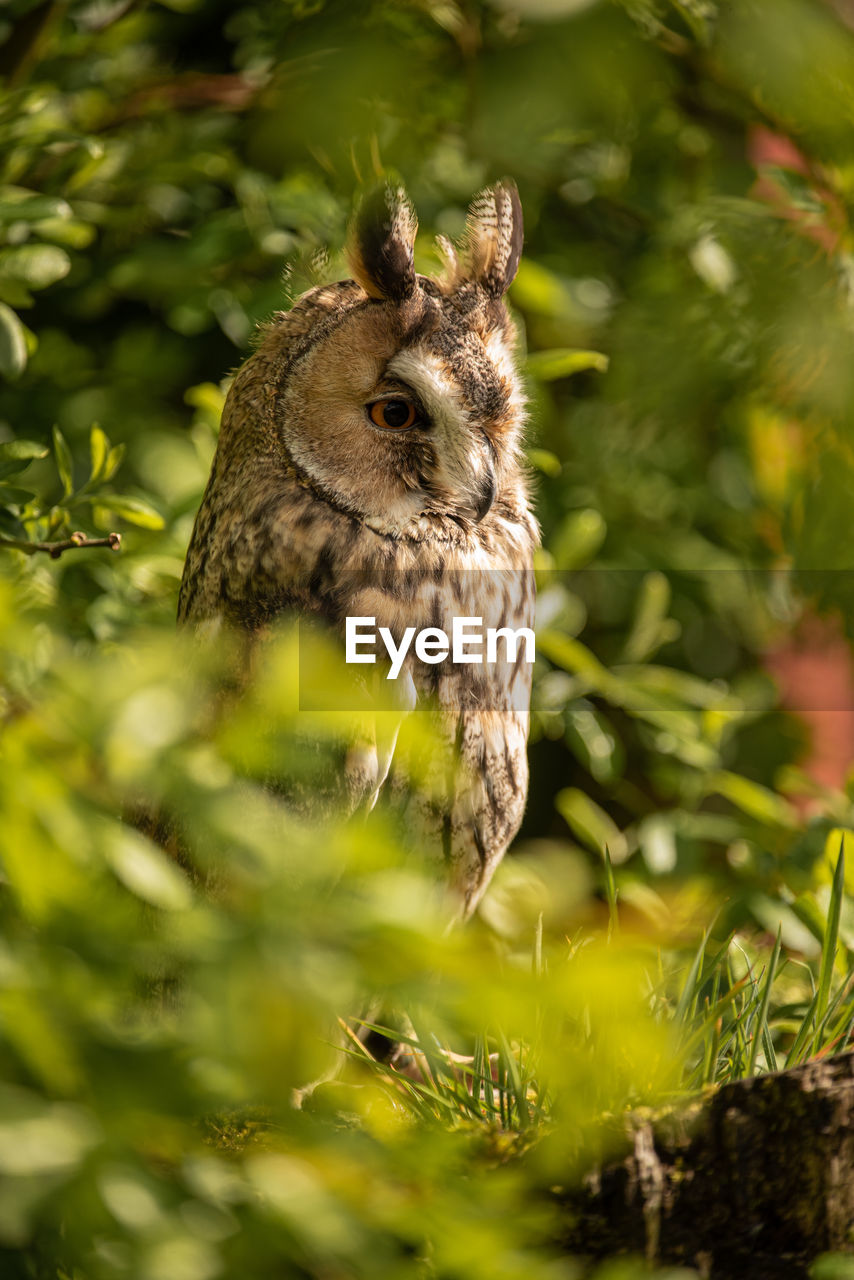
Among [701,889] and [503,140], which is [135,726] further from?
[701,889]

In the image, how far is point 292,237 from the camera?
164cm

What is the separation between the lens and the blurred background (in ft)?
1.47

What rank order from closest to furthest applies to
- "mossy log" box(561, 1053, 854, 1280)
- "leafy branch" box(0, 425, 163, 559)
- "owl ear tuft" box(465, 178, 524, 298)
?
"mossy log" box(561, 1053, 854, 1280)
"leafy branch" box(0, 425, 163, 559)
"owl ear tuft" box(465, 178, 524, 298)

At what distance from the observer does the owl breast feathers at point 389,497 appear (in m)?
1.31

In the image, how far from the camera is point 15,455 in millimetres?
1203

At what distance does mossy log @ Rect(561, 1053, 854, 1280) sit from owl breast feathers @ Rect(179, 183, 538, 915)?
53 centimetres

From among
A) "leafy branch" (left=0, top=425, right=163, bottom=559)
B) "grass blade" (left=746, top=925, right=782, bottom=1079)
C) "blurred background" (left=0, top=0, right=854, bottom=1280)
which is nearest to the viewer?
"blurred background" (left=0, top=0, right=854, bottom=1280)

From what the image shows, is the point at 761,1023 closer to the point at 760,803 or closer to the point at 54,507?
the point at 760,803

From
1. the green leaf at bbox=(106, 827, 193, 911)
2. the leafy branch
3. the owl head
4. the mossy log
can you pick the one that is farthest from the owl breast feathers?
the green leaf at bbox=(106, 827, 193, 911)

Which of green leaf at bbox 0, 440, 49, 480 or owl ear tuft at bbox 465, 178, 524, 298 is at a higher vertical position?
owl ear tuft at bbox 465, 178, 524, 298

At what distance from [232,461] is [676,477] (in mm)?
1020

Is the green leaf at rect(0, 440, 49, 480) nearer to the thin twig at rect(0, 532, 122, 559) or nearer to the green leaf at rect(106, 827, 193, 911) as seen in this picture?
the thin twig at rect(0, 532, 122, 559)

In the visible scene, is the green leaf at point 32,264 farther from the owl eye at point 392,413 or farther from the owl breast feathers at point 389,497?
Result: the owl eye at point 392,413

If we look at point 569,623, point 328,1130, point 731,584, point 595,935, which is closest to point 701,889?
point 595,935
